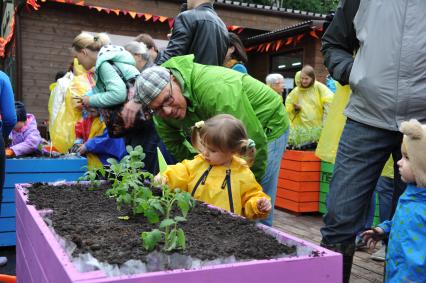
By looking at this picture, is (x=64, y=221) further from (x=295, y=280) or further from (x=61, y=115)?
(x=61, y=115)

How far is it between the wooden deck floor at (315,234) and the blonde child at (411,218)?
4.42 ft

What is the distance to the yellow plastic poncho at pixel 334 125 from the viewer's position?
260 cm

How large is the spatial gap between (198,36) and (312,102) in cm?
351

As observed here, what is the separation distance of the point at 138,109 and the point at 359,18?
138 centimetres

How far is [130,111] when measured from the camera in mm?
2889

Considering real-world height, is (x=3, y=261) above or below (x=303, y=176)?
below

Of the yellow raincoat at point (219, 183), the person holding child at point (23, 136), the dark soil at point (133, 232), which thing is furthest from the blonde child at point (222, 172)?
the person holding child at point (23, 136)

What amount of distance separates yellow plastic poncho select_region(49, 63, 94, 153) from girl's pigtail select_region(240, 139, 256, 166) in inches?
82.3

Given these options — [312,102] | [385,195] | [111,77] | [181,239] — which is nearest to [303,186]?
[312,102]

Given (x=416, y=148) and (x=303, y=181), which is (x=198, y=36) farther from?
(x=303, y=181)

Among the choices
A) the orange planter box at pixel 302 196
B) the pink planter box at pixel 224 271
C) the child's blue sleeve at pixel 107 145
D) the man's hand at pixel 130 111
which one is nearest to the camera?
the pink planter box at pixel 224 271

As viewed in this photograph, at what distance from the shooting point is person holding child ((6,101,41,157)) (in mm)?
4387

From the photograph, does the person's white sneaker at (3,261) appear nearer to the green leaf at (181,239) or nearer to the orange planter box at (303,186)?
the green leaf at (181,239)

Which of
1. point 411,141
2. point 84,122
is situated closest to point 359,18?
point 411,141
